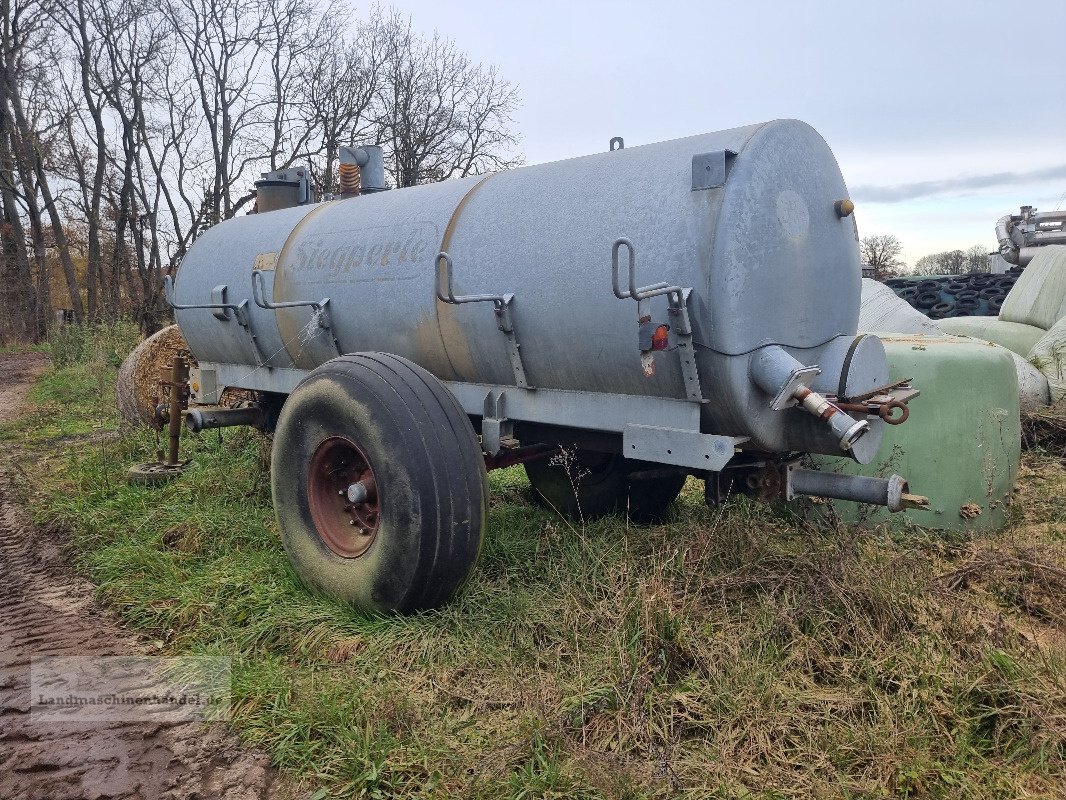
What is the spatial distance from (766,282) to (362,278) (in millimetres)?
2091

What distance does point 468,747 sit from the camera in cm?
268

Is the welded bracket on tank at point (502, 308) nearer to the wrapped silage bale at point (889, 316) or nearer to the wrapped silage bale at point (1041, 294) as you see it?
the wrapped silage bale at point (889, 316)

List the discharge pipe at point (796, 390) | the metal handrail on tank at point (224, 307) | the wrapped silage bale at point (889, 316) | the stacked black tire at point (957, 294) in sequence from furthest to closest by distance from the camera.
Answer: the stacked black tire at point (957, 294) < the wrapped silage bale at point (889, 316) < the metal handrail on tank at point (224, 307) < the discharge pipe at point (796, 390)

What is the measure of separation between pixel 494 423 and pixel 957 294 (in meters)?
9.74

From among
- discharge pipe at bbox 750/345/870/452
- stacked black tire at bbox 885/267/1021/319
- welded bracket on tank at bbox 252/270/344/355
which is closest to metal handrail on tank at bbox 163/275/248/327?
welded bracket on tank at bbox 252/270/344/355

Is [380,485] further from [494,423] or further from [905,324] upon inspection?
[905,324]

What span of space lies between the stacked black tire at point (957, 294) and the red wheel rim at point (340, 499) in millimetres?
9049

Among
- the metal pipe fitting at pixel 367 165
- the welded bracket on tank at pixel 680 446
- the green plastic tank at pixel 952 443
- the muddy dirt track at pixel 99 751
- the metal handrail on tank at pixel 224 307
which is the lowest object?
the muddy dirt track at pixel 99 751

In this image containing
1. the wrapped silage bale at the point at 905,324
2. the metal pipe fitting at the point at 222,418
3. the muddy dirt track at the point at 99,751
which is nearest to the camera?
the muddy dirt track at the point at 99,751

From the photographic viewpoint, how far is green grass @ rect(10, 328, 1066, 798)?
250cm

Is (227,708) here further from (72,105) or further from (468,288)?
(72,105)

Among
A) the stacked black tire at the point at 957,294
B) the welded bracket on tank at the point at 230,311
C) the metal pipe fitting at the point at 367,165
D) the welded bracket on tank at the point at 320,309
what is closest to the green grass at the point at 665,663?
the welded bracket on tank at the point at 320,309

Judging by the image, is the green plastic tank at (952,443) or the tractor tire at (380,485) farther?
the green plastic tank at (952,443)

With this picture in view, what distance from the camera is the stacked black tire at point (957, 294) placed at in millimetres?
11023
